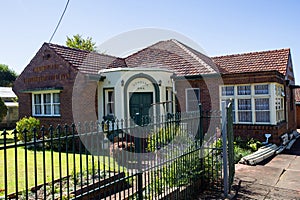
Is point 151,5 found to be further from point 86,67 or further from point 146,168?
point 146,168

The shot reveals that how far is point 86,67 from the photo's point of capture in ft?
50.8

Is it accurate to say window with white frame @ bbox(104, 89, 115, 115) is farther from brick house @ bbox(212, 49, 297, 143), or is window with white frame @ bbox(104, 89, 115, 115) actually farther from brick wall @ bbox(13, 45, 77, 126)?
brick house @ bbox(212, 49, 297, 143)

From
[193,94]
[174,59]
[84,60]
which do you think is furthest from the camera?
[174,59]

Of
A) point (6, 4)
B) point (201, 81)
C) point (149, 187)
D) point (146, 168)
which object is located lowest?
point (149, 187)

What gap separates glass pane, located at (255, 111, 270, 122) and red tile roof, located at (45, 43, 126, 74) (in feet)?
30.1

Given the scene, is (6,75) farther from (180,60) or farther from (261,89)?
(261,89)

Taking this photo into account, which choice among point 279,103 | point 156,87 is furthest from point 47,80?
point 279,103

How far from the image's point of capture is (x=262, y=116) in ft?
44.2

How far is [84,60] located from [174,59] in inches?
234

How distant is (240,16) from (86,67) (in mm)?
8839

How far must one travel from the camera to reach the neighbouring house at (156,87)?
44.4 feet

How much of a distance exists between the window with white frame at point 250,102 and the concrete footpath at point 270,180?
2876mm

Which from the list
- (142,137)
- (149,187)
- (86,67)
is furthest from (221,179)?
(86,67)

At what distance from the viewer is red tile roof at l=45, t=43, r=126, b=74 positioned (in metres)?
15.4
